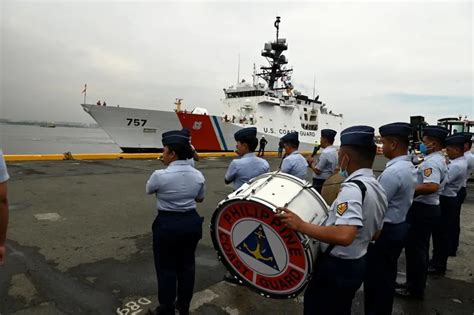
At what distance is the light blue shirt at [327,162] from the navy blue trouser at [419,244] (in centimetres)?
167

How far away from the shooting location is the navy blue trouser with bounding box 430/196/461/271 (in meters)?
4.04

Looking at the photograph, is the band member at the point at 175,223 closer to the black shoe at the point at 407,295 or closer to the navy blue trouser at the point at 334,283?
the navy blue trouser at the point at 334,283

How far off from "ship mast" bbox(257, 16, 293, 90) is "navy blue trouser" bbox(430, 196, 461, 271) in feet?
77.0

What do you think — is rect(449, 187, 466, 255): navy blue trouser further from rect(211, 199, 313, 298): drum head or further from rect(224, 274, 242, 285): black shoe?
rect(211, 199, 313, 298): drum head

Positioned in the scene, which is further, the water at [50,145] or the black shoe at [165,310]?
the water at [50,145]

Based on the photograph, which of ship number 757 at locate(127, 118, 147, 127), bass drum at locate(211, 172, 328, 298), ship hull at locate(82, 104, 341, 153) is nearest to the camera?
bass drum at locate(211, 172, 328, 298)

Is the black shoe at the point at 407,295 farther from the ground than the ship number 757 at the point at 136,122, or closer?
closer

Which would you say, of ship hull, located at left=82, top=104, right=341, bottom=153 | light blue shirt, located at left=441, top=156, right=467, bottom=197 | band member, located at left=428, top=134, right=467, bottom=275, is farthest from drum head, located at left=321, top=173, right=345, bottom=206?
ship hull, located at left=82, top=104, right=341, bottom=153

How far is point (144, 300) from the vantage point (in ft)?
10.3

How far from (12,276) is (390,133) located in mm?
4044

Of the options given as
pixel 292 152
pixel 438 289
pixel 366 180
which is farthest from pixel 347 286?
pixel 292 152

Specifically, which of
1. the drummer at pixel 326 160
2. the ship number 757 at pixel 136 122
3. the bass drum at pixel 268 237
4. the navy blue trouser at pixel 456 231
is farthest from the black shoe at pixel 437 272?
the ship number 757 at pixel 136 122

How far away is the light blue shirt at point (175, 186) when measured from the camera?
2711mm

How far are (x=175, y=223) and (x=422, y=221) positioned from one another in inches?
103
